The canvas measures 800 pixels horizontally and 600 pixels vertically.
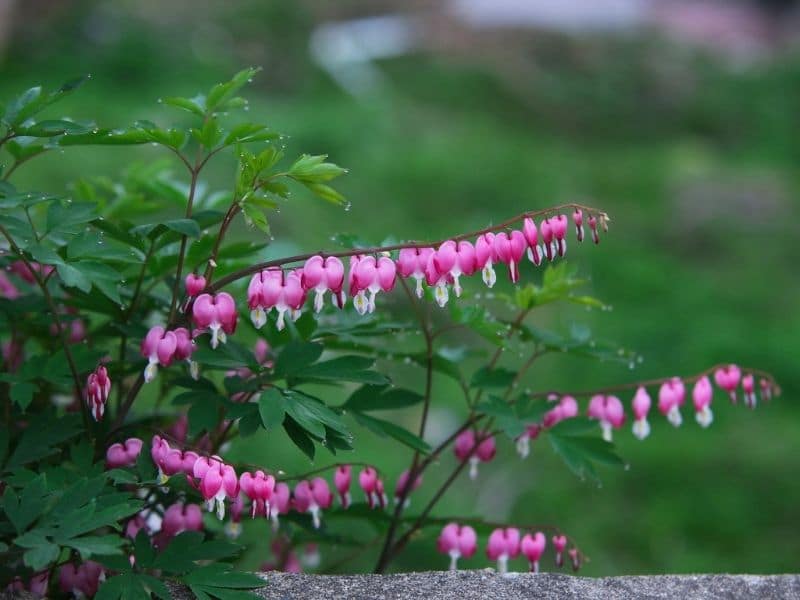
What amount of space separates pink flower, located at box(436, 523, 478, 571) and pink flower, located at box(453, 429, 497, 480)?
82mm

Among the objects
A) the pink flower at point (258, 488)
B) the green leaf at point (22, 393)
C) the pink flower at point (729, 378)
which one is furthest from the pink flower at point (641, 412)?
the green leaf at point (22, 393)

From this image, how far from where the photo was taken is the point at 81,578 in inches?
55.6

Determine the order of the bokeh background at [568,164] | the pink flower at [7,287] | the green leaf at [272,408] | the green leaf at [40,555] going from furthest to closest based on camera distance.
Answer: the bokeh background at [568,164] < the pink flower at [7,287] < the green leaf at [272,408] < the green leaf at [40,555]

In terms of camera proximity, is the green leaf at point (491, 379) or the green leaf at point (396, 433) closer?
the green leaf at point (396, 433)

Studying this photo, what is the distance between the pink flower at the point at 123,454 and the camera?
4.58 ft

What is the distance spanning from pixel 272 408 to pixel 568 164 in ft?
14.2

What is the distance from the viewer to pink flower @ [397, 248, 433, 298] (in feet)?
4.41

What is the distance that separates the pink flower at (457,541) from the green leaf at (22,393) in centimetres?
61

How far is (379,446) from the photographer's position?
340 centimetres

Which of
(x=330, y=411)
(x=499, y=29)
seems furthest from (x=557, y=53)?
(x=330, y=411)

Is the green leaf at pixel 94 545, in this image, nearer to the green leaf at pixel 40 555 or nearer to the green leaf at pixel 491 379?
the green leaf at pixel 40 555

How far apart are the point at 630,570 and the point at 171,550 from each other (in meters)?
1.82

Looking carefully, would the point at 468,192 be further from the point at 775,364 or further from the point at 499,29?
the point at 499,29

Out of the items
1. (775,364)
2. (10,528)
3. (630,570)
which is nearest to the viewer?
(10,528)
